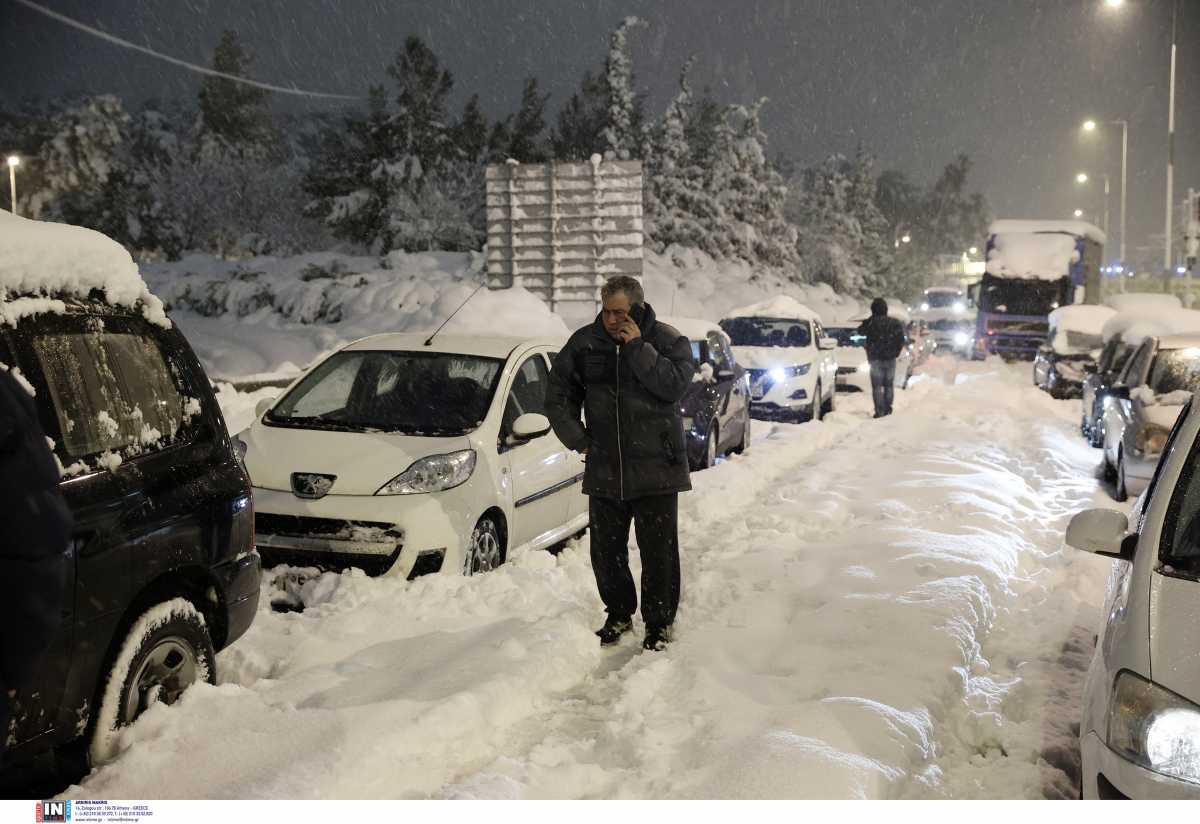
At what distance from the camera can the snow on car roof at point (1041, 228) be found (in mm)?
31047

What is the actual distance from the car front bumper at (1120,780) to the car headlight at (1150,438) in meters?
6.85

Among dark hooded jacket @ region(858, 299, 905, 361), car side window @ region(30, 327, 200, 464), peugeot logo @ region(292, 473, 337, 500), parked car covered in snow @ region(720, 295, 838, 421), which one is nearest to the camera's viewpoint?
car side window @ region(30, 327, 200, 464)

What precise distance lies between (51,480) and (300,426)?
15.5 ft

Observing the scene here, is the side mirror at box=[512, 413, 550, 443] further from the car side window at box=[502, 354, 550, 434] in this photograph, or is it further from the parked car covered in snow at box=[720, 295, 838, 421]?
the parked car covered in snow at box=[720, 295, 838, 421]

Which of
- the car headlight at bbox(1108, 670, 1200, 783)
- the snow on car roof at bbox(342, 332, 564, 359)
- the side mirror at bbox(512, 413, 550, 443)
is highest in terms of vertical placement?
the snow on car roof at bbox(342, 332, 564, 359)

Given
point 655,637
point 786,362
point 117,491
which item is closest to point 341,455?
point 655,637

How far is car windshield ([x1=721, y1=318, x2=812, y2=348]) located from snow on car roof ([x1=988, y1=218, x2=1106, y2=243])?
16383 mm

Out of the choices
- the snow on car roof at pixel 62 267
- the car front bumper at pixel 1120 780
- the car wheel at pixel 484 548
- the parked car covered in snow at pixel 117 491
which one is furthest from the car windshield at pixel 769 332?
the car front bumper at pixel 1120 780

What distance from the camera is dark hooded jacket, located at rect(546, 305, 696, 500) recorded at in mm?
5215

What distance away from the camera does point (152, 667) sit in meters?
3.91

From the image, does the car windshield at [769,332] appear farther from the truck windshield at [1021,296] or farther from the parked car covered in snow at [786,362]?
the truck windshield at [1021,296]

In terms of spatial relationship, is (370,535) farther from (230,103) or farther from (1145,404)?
(230,103)

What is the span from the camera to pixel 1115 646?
11.2ft

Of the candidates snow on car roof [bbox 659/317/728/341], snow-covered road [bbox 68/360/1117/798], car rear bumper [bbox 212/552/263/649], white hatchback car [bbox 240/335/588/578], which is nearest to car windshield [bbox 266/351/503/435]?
white hatchback car [bbox 240/335/588/578]
